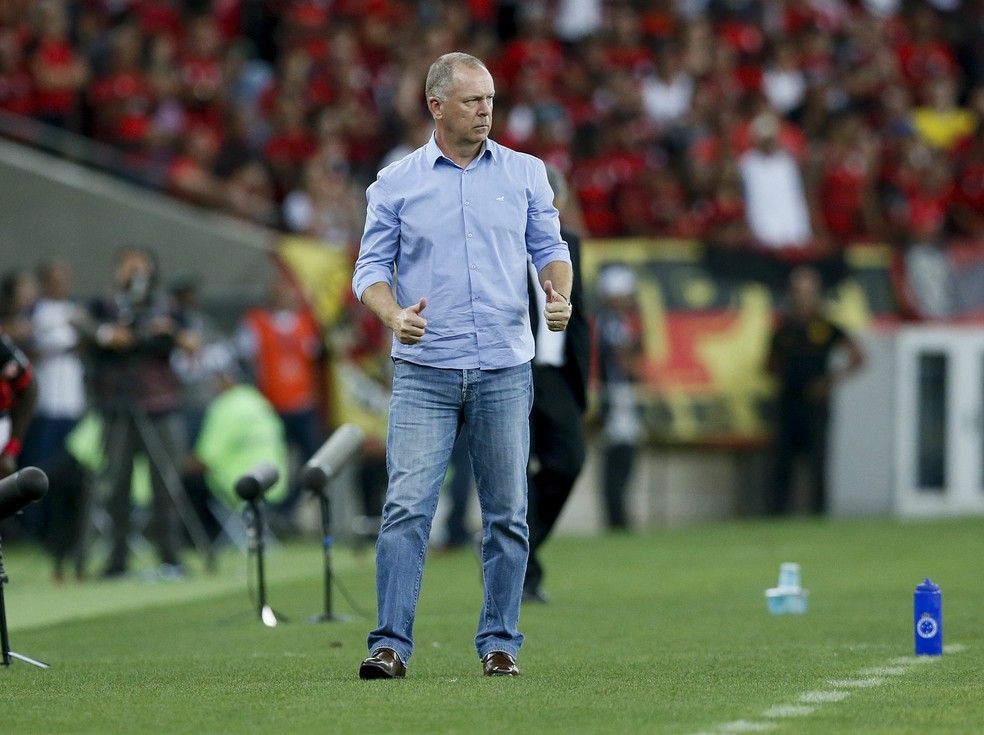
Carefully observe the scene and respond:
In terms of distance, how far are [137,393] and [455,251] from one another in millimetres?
7391

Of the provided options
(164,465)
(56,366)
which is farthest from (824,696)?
(56,366)

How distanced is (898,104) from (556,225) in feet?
52.2

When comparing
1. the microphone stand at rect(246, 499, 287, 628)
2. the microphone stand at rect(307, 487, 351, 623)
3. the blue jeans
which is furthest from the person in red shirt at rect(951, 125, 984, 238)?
the blue jeans

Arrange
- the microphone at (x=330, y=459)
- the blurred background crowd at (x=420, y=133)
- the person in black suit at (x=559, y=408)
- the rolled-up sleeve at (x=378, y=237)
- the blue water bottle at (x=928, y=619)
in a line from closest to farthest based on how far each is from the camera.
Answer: the rolled-up sleeve at (x=378, y=237), the blue water bottle at (x=928, y=619), the microphone at (x=330, y=459), the person in black suit at (x=559, y=408), the blurred background crowd at (x=420, y=133)

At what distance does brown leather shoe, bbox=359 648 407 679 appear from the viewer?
702 centimetres

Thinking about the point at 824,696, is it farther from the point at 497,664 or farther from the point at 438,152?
the point at 438,152

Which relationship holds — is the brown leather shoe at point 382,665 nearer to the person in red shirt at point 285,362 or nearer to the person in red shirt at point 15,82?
the person in red shirt at point 285,362

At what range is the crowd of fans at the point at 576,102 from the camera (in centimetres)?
1934

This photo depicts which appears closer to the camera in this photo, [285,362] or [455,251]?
[455,251]

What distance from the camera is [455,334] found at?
698 centimetres

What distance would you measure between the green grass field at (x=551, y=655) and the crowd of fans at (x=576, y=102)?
19.3 feet

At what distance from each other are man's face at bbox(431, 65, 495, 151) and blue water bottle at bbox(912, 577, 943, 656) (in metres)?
2.51

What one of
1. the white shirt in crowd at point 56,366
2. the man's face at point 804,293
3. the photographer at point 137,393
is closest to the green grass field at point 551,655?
the photographer at point 137,393

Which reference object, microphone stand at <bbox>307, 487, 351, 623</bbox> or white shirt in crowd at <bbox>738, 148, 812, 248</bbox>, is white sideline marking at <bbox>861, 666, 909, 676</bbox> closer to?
microphone stand at <bbox>307, 487, 351, 623</bbox>
